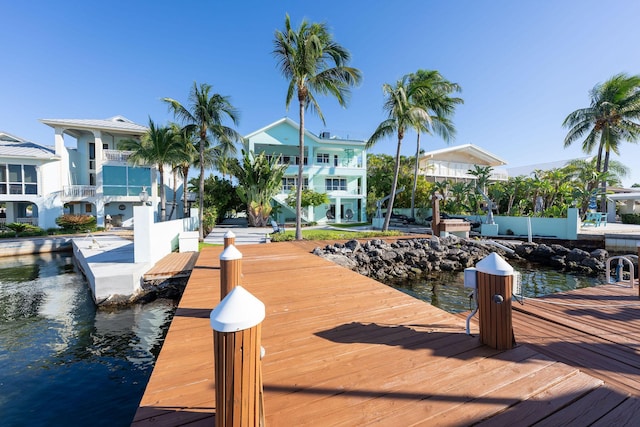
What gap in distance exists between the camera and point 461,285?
1030 centimetres

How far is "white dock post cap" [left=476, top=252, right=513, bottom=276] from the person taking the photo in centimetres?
312

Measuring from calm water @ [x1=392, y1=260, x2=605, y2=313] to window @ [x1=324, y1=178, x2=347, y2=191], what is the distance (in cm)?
1912

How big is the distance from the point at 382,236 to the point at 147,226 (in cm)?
1212

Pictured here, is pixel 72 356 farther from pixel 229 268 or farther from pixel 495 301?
pixel 495 301

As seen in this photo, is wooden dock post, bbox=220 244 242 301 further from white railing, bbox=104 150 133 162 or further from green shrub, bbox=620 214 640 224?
green shrub, bbox=620 214 640 224

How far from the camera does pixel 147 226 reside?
8.73 metres

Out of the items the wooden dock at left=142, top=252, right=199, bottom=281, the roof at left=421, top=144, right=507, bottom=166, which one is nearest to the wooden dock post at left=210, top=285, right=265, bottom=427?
the wooden dock at left=142, top=252, right=199, bottom=281

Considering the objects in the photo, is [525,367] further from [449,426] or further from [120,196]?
[120,196]

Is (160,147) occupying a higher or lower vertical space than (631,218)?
higher

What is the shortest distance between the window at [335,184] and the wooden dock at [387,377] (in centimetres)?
2572

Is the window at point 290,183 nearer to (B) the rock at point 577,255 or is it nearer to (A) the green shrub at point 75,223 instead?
(A) the green shrub at point 75,223

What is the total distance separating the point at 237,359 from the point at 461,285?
1051 cm

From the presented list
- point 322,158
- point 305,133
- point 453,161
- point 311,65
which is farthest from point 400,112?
point 453,161

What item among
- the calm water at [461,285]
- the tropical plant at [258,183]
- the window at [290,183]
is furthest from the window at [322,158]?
the calm water at [461,285]
